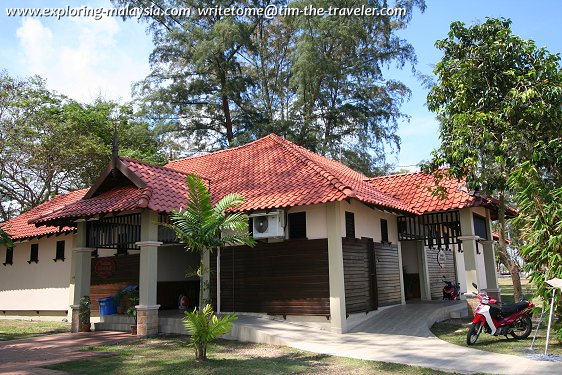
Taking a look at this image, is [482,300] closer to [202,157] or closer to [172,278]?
[172,278]

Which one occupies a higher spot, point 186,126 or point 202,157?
point 186,126

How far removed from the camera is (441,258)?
18.8 meters

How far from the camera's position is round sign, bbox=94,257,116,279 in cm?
1622

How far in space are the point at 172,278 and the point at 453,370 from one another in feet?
33.9

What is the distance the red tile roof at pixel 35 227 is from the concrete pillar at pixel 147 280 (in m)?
5.57

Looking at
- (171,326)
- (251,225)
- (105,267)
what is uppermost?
(251,225)

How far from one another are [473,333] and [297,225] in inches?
193

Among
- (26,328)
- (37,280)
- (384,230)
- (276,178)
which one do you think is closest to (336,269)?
(276,178)

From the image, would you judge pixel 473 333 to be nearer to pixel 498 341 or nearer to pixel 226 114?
pixel 498 341

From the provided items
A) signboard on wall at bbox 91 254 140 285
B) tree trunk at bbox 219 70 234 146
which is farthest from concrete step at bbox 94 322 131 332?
tree trunk at bbox 219 70 234 146

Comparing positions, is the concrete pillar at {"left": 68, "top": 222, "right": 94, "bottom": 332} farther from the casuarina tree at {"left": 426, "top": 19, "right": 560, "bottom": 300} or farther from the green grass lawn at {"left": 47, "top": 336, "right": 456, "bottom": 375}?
the casuarina tree at {"left": 426, "top": 19, "right": 560, "bottom": 300}

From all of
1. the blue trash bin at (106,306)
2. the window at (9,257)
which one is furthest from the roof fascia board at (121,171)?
the window at (9,257)

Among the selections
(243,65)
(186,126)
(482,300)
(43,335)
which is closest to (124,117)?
(186,126)

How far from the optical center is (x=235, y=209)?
1247 cm
